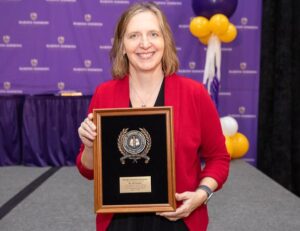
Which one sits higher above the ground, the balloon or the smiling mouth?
the smiling mouth

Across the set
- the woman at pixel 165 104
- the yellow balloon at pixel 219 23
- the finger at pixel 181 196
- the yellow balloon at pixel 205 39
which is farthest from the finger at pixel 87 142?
the yellow balloon at pixel 205 39

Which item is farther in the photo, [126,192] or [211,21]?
[211,21]

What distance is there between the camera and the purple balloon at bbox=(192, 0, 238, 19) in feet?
15.1

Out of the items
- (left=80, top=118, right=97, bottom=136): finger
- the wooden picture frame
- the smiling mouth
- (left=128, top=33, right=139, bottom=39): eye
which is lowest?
the wooden picture frame

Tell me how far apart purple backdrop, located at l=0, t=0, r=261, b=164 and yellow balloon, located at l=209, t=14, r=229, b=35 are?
2.38 feet

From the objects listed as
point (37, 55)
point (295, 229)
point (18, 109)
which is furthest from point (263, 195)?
point (37, 55)

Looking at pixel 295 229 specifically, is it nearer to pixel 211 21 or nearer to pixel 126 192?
pixel 126 192

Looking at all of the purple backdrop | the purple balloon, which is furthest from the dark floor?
the purple balloon

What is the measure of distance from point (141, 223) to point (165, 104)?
0.40 m

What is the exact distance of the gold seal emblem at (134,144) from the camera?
1.15 meters

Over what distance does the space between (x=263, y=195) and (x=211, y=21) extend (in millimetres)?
2215

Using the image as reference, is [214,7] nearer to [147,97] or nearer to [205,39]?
[205,39]

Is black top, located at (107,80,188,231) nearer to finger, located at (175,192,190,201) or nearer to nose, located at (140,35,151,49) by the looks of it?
finger, located at (175,192,190,201)

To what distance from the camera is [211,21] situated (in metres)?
4.60
